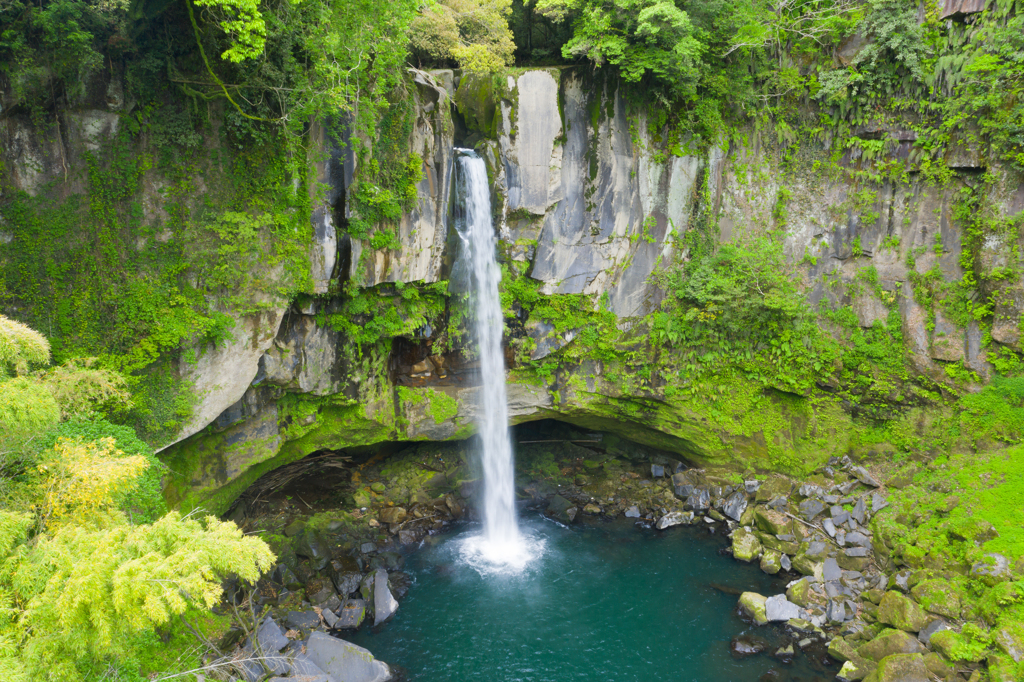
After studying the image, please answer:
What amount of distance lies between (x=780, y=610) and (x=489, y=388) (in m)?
7.58

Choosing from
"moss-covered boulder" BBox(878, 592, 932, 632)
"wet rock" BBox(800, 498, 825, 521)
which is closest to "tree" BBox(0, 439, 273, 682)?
"moss-covered boulder" BBox(878, 592, 932, 632)

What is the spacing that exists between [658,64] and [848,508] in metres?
10.2

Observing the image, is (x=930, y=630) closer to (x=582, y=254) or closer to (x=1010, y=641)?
(x=1010, y=641)

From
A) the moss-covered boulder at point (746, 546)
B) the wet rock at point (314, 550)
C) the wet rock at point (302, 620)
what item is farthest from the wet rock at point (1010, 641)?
the wet rock at point (314, 550)

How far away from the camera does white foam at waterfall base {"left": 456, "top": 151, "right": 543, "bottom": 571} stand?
1223cm

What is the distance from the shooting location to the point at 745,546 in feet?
37.5

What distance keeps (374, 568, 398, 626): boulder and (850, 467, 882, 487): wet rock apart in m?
10.2

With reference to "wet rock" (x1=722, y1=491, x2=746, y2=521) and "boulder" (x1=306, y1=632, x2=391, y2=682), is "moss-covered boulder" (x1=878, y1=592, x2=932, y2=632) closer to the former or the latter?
"wet rock" (x1=722, y1=491, x2=746, y2=521)

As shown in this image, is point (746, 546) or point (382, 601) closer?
point (382, 601)

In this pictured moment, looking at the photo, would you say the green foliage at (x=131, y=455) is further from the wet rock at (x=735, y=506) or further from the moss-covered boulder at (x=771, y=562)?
the wet rock at (x=735, y=506)

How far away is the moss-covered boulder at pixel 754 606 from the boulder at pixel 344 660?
6.43 meters

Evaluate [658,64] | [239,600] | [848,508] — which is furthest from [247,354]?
[848,508]

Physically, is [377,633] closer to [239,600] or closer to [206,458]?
[239,600]

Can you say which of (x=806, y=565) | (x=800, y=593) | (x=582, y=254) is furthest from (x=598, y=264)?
(x=800, y=593)
